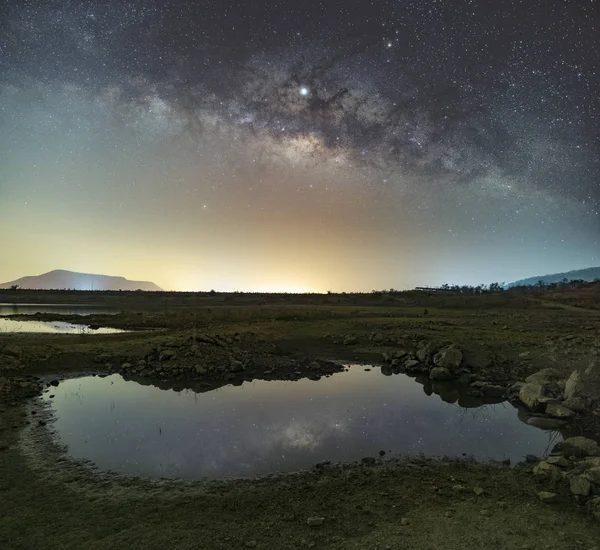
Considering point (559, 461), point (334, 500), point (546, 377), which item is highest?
point (546, 377)

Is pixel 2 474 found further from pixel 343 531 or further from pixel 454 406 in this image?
pixel 454 406

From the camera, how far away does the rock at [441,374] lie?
66.2ft

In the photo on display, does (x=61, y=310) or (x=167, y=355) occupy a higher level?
(x=61, y=310)

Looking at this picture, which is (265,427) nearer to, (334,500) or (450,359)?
(334,500)

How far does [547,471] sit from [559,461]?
571 mm

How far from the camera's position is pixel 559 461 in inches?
379

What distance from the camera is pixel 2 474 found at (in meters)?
9.52

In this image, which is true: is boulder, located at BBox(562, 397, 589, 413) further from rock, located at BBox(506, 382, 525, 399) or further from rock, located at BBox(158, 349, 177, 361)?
rock, located at BBox(158, 349, 177, 361)

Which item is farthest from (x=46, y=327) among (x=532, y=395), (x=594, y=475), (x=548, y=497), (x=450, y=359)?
(x=594, y=475)

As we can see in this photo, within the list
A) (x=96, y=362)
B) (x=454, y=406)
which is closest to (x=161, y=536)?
(x=454, y=406)

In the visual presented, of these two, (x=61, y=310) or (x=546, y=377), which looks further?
(x=61, y=310)

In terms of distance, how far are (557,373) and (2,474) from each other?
2058cm

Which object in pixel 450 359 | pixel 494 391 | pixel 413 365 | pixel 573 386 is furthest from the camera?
pixel 413 365

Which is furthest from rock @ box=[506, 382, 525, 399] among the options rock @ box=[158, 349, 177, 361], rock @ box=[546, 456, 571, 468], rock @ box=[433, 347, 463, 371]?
rock @ box=[158, 349, 177, 361]
